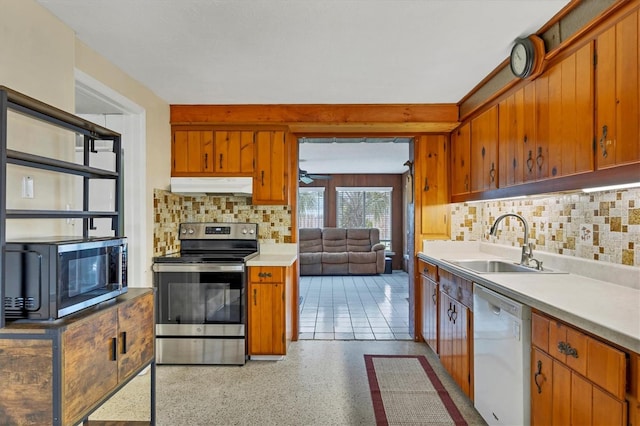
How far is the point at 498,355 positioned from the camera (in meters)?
1.89

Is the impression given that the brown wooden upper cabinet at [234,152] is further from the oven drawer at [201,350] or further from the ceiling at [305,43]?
the oven drawer at [201,350]

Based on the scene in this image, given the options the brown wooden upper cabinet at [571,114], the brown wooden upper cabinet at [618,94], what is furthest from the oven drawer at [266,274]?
the brown wooden upper cabinet at [618,94]

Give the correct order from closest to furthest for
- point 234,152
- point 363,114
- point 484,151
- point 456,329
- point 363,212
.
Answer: point 456,329
point 484,151
point 363,114
point 234,152
point 363,212

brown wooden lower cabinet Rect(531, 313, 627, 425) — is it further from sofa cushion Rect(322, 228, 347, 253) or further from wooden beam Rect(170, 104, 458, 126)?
sofa cushion Rect(322, 228, 347, 253)

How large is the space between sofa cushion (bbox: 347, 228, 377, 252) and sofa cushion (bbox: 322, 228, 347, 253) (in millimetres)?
109

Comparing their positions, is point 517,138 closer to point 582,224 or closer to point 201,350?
point 582,224

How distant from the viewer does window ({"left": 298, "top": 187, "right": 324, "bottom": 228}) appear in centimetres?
856

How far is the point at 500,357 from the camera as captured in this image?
1873mm

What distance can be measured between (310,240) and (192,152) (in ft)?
15.6

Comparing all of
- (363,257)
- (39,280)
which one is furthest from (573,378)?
(363,257)

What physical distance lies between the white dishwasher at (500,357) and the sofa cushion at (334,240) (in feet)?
18.6

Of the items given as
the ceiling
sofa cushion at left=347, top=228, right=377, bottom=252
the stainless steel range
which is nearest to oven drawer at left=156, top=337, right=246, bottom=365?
the stainless steel range

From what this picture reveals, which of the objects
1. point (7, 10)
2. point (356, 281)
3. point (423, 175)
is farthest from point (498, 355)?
point (356, 281)

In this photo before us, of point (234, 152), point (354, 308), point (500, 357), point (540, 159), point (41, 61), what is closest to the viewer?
point (41, 61)
